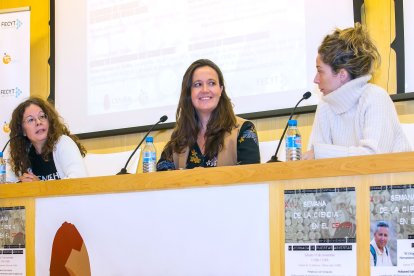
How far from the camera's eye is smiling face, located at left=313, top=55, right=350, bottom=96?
2.61 m

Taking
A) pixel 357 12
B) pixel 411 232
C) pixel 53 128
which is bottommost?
pixel 411 232

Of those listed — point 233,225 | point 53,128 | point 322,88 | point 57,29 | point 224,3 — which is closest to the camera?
point 233,225

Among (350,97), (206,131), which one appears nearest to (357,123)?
(350,97)

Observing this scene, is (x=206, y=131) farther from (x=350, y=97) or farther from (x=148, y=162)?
(x=350, y=97)

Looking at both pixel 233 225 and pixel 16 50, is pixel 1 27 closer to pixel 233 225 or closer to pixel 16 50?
pixel 16 50

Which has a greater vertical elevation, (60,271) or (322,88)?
(322,88)

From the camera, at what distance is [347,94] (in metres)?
2.55

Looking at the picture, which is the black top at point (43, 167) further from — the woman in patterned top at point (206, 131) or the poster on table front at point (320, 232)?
the poster on table front at point (320, 232)

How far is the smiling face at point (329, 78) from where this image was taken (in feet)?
8.55

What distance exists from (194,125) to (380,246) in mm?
1366

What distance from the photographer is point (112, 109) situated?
Answer: 4.31 meters

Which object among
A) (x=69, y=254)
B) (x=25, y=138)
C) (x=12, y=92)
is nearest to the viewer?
(x=69, y=254)

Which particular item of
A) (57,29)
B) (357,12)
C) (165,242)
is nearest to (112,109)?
(57,29)

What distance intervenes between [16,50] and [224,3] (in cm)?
148
